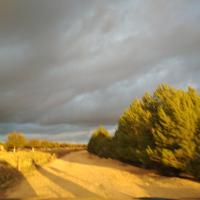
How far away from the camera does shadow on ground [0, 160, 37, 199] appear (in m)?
27.2

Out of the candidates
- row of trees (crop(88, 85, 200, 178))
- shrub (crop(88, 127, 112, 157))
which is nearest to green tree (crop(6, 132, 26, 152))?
shrub (crop(88, 127, 112, 157))

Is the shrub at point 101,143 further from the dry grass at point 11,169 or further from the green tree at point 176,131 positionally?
the green tree at point 176,131

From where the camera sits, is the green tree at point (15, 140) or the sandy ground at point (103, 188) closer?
the sandy ground at point (103, 188)

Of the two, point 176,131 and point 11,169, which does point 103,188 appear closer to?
point 176,131

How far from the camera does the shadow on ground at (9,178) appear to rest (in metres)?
27.2

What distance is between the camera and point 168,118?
107 ft

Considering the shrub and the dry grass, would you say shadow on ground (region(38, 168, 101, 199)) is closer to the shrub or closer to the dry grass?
the dry grass

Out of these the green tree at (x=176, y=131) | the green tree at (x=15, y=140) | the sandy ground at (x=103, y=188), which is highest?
the green tree at (x=15, y=140)

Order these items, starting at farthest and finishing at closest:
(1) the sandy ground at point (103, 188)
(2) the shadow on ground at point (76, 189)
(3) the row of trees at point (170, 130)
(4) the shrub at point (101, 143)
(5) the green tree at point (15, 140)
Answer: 1. (5) the green tree at point (15, 140)
2. (4) the shrub at point (101, 143)
3. (3) the row of trees at point (170, 130)
4. (1) the sandy ground at point (103, 188)
5. (2) the shadow on ground at point (76, 189)

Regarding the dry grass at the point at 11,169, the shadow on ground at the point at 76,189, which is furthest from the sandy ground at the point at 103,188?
the dry grass at the point at 11,169

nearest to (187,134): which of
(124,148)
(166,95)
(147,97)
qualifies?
(166,95)

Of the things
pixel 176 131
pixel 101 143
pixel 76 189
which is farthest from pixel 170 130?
pixel 101 143

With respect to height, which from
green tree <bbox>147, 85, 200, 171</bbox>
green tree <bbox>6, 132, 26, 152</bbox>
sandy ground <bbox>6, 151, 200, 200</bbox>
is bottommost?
sandy ground <bbox>6, 151, 200, 200</bbox>

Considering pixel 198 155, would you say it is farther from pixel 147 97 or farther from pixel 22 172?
pixel 22 172
